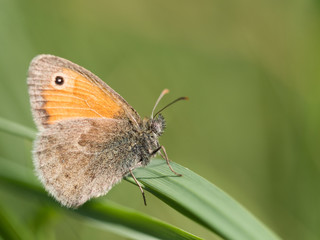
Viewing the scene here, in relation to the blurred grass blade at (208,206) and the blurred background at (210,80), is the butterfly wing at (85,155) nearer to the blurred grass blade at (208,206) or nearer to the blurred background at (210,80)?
the blurred grass blade at (208,206)

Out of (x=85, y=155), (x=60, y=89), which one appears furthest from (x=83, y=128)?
(x=60, y=89)

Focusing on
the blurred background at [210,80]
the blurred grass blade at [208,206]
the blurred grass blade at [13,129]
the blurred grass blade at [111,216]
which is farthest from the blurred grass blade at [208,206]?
the blurred background at [210,80]

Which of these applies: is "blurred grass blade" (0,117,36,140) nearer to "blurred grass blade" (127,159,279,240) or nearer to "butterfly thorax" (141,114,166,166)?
"butterfly thorax" (141,114,166,166)

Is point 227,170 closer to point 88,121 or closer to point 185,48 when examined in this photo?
point 185,48

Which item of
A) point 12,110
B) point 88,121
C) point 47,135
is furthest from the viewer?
point 12,110

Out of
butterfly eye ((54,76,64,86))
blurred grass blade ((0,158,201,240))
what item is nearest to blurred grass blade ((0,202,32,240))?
blurred grass blade ((0,158,201,240))

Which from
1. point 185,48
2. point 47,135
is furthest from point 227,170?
point 47,135

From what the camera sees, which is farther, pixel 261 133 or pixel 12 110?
pixel 261 133
